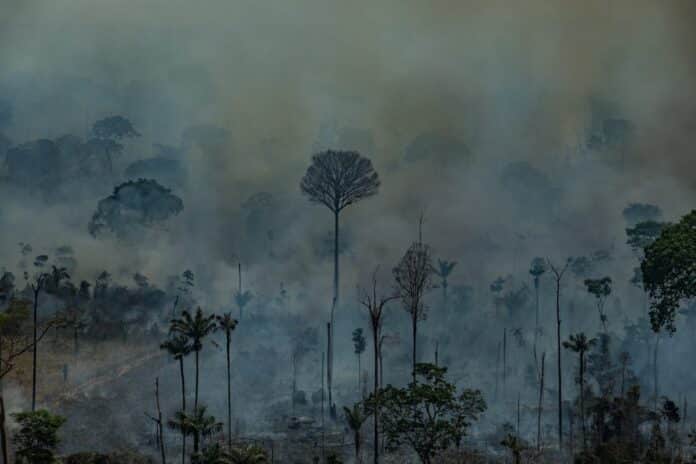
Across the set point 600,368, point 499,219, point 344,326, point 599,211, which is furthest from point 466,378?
point 599,211

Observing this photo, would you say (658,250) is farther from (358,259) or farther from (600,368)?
(358,259)

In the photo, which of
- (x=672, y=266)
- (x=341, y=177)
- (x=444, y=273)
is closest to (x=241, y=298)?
(x=341, y=177)

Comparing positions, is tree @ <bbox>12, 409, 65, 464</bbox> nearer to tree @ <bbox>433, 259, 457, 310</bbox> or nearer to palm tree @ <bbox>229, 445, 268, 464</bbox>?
palm tree @ <bbox>229, 445, 268, 464</bbox>

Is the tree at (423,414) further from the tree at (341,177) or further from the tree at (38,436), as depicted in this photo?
the tree at (341,177)

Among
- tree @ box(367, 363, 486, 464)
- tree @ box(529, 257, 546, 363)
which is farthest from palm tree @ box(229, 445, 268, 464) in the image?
tree @ box(529, 257, 546, 363)

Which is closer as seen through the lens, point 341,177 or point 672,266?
point 672,266

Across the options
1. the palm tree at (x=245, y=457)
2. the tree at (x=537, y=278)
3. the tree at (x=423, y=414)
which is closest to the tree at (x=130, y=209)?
the tree at (x=537, y=278)

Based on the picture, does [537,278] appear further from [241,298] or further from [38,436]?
[38,436]

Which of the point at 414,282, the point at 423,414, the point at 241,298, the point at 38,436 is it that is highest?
the point at 414,282
